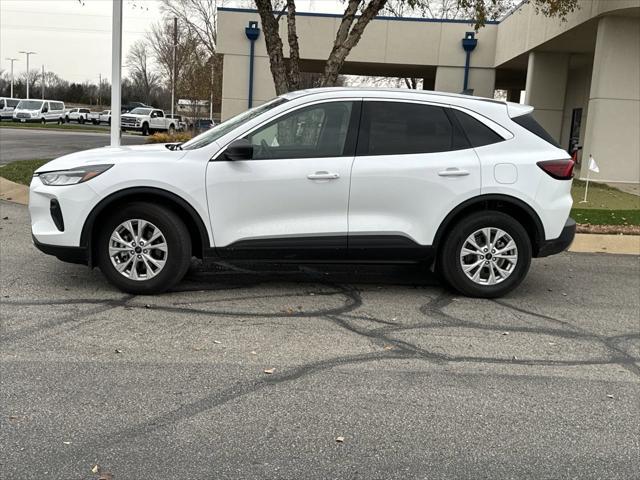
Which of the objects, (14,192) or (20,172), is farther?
(20,172)

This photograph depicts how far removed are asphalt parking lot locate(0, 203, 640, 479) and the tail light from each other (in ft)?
4.05

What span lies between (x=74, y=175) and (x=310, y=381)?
2.97 meters

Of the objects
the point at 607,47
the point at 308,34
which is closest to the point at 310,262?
the point at 607,47

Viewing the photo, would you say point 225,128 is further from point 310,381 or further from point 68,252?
point 310,381

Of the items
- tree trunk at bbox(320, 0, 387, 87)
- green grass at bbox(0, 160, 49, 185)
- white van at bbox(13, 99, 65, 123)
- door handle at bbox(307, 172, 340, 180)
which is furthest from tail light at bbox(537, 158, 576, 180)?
white van at bbox(13, 99, 65, 123)

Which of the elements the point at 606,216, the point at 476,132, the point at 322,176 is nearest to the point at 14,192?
the point at 322,176

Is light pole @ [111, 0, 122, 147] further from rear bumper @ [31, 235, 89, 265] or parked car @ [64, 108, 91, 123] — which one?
parked car @ [64, 108, 91, 123]

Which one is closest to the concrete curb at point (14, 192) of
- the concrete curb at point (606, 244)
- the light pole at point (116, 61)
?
the light pole at point (116, 61)

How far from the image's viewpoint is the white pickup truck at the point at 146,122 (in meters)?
45.6

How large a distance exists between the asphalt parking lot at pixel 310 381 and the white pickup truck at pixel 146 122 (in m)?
40.8

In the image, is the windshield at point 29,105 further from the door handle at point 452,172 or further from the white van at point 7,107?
the door handle at point 452,172

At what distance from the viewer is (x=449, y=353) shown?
15.8ft

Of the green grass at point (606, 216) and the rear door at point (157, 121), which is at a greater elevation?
the rear door at point (157, 121)

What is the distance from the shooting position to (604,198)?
13.7m
